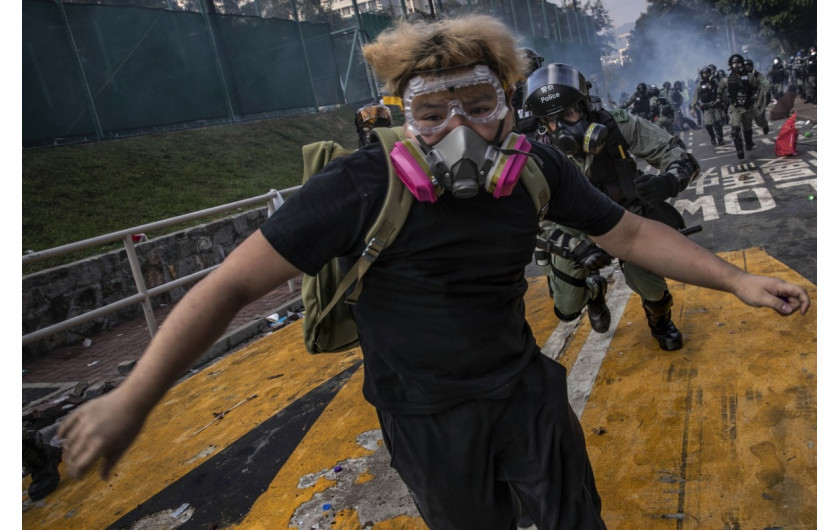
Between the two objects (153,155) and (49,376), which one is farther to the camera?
(153,155)

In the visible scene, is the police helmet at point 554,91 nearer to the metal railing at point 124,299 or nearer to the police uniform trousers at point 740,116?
the metal railing at point 124,299

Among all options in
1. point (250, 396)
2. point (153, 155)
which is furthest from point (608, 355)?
point (153, 155)

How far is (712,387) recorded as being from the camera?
3.53 m

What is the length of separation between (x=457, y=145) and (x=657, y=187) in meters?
2.66

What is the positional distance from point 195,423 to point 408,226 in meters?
Result: 3.61

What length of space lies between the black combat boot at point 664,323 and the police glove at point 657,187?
67cm

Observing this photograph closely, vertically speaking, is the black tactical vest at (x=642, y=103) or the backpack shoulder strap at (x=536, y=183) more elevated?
the black tactical vest at (x=642, y=103)

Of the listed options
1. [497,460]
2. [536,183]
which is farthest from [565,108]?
[497,460]

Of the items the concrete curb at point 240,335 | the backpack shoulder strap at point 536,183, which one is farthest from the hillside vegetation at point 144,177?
the backpack shoulder strap at point 536,183

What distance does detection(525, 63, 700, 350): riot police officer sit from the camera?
3936 mm

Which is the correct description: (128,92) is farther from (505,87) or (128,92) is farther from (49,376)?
(505,87)

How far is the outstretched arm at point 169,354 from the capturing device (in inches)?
54.8

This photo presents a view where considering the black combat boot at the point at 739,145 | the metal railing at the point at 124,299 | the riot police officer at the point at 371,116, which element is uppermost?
the riot police officer at the point at 371,116

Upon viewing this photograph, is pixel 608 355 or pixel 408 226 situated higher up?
pixel 408 226
